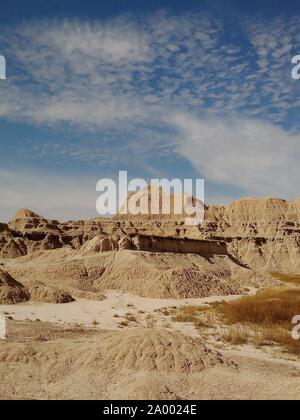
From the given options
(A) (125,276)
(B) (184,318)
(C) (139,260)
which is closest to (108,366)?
(B) (184,318)

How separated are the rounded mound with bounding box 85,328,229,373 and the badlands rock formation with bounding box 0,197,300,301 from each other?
15.3 m

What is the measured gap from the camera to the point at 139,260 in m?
36.7

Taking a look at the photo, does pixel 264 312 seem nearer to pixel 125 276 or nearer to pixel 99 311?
pixel 99 311

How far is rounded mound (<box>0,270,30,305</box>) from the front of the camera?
24766mm

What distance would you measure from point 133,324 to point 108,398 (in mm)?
11114

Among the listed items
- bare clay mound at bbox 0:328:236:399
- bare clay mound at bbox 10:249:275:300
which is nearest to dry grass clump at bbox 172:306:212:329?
bare clay mound at bbox 10:249:275:300

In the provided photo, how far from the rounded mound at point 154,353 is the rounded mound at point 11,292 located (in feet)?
45.9

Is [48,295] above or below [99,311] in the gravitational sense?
above

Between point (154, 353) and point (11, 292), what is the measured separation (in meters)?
16.2

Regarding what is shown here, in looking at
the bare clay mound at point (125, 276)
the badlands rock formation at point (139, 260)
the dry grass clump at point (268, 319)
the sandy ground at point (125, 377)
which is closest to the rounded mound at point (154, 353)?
the sandy ground at point (125, 377)

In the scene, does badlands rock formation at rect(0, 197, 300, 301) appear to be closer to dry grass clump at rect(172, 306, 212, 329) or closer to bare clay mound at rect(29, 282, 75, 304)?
bare clay mound at rect(29, 282, 75, 304)

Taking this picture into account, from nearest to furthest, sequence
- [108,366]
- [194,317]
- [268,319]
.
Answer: [108,366]
[268,319]
[194,317]

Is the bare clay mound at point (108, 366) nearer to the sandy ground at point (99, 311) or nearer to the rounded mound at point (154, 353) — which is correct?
the rounded mound at point (154, 353)

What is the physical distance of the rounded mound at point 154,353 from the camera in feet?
36.4
